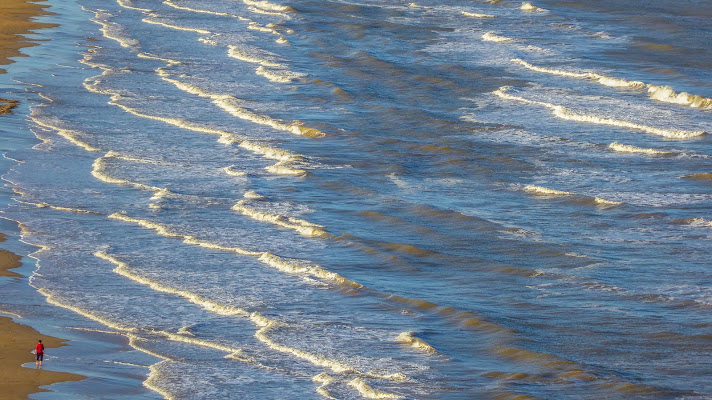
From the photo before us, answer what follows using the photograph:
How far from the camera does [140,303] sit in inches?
519

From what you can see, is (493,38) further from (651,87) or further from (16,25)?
(16,25)

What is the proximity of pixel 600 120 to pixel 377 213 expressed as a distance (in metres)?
6.95

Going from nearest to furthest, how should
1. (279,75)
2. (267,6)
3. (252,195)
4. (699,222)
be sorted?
(699,222) → (252,195) → (279,75) → (267,6)

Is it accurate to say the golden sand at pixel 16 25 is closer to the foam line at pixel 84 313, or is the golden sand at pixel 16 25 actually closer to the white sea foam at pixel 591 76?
the foam line at pixel 84 313

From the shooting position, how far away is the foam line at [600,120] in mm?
20797

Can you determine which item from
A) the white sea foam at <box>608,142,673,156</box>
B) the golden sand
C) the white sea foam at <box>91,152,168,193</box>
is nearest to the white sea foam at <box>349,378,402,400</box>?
the white sea foam at <box>91,152,168,193</box>

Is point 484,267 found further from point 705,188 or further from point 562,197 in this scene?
point 705,188

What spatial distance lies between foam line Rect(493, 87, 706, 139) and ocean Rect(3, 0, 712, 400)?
0.24 feet

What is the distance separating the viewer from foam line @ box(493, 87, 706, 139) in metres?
20.8

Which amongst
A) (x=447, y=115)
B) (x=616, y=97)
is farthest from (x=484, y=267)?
(x=616, y=97)

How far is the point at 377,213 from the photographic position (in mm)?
16625

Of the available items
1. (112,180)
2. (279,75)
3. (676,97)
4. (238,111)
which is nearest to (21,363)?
(112,180)

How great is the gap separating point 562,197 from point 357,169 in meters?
3.47

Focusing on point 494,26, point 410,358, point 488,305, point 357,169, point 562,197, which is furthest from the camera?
point 494,26
